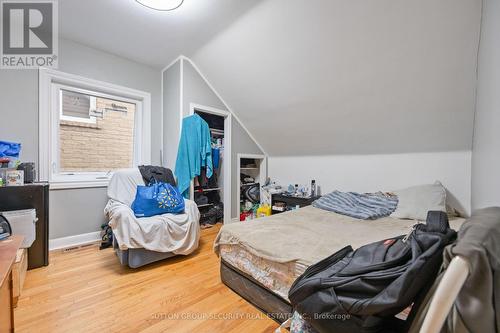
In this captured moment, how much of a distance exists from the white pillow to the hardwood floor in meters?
1.69

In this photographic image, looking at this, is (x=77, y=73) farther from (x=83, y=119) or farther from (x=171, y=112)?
(x=171, y=112)

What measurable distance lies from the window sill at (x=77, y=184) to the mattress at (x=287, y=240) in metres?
1.97

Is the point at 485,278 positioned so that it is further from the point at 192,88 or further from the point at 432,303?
the point at 192,88

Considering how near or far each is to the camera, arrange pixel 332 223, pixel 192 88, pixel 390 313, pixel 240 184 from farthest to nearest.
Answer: pixel 240 184, pixel 192 88, pixel 332 223, pixel 390 313

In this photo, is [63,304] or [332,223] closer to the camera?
[63,304]

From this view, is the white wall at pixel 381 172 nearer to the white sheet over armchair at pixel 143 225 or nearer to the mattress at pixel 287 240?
the mattress at pixel 287 240

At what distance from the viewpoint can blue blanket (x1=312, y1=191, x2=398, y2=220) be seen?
2.16 m

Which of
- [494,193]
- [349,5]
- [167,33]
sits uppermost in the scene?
[167,33]

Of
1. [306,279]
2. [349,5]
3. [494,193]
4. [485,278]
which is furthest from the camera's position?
[349,5]

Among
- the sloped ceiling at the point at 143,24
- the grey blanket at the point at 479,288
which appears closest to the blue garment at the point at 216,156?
the sloped ceiling at the point at 143,24

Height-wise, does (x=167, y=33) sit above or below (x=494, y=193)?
above

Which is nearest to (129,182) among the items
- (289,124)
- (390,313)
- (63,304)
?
(63,304)

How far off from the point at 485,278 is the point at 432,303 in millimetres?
105

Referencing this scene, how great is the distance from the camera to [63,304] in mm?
1469
